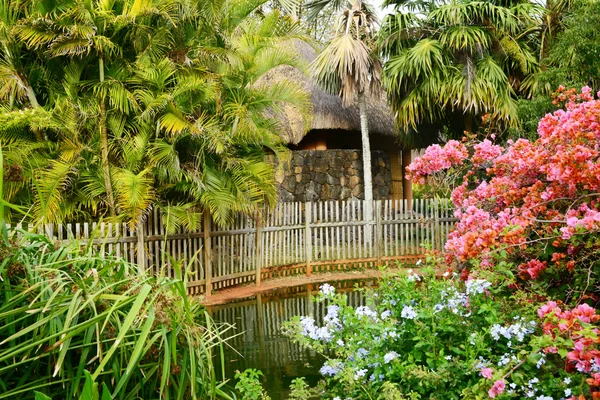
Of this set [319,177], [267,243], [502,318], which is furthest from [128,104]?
[319,177]

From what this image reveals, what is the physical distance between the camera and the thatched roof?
16625 millimetres

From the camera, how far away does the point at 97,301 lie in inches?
85.8

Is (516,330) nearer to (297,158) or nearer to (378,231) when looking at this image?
(378,231)

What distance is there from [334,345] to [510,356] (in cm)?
95

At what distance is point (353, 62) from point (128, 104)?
24.8 ft

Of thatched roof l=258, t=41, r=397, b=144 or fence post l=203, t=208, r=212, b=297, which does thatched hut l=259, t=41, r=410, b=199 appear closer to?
thatched roof l=258, t=41, r=397, b=144

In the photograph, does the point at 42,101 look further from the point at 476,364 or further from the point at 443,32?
the point at 443,32

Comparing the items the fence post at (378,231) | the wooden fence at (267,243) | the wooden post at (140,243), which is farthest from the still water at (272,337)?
the fence post at (378,231)

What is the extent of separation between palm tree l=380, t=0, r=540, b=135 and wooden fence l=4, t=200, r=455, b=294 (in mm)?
3000

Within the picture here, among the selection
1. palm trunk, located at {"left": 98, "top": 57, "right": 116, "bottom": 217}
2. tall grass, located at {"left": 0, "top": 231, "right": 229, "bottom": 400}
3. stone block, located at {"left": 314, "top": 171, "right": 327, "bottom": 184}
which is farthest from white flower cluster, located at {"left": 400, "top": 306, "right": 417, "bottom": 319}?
stone block, located at {"left": 314, "top": 171, "right": 327, "bottom": 184}

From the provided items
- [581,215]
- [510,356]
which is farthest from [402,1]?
[510,356]

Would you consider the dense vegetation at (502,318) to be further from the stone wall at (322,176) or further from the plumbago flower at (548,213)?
the stone wall at (322,176)

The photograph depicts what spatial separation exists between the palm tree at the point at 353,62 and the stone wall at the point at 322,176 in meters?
1.50

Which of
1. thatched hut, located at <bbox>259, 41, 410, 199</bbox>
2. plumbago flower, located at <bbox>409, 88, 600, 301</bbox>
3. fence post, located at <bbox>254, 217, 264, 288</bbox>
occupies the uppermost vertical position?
thatched hut, located at <bbox>259, 41, 410, 199</bbox>
